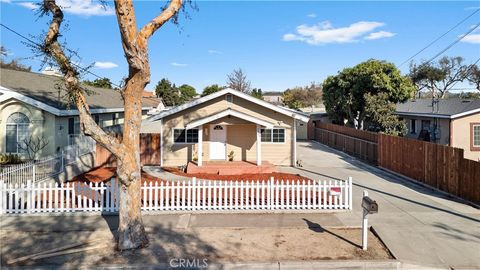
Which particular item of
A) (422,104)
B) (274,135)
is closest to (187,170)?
(274,135)

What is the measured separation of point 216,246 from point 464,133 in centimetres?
2201

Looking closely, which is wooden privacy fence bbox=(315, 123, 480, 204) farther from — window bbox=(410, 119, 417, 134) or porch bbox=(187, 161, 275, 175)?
window bbox=(410, 119, 417, 134)

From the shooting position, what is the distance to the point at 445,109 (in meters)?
25.8

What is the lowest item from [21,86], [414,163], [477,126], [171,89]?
[414,163]

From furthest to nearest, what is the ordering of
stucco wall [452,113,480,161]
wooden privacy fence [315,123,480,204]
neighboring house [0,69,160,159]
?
stucco wall [452,113,480,161]
neighboring house [0,69,160,159]
wooden privacy fence [315,123,480,204]

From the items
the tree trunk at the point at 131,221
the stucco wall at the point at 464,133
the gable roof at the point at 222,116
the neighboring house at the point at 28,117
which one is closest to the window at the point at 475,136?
the stucco wall at the point at 464,133

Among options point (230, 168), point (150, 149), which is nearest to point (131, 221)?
point (230, 168)

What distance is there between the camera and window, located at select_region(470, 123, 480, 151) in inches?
914

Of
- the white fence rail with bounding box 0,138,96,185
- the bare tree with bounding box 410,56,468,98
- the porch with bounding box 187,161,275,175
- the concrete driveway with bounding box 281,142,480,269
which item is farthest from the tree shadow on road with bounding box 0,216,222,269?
the bare tree with bounding box 410,56,468,98

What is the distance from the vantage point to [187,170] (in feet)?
56.5

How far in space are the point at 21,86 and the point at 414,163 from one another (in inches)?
747

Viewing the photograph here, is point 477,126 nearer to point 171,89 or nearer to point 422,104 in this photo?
point 422,104

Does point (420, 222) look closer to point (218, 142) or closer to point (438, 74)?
point (218, 142)

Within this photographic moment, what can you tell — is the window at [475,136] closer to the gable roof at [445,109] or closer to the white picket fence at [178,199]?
the gable roof at [445,109]
